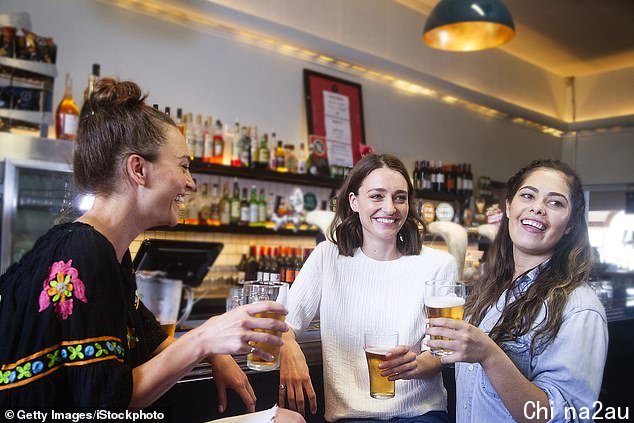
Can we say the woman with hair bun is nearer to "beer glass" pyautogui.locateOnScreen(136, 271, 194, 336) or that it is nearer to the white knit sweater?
the white knit sweater

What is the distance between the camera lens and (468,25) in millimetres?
3615

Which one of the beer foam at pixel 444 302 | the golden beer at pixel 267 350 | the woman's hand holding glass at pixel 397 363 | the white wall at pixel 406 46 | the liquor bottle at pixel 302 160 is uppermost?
the white wall at pixel 406 46

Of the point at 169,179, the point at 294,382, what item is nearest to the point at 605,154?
the point at 294,382

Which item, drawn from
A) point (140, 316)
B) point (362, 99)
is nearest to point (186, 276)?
point (140, 316)

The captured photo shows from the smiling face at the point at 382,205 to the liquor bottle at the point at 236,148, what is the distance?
8.38ft

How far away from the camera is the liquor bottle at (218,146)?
170 inches

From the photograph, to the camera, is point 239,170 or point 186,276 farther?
point 239,170

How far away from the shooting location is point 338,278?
1905 mm

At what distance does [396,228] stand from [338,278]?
9.9 inches

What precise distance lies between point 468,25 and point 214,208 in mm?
2193

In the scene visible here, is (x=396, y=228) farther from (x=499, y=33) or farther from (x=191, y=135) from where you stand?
(x=191, y=135)

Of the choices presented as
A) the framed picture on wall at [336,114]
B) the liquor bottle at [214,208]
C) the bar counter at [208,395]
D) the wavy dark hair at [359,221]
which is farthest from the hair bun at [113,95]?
the framed picture on wall at [336,114]

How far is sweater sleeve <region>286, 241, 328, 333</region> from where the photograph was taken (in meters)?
1.87

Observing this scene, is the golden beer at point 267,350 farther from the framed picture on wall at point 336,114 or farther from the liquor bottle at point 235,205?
the framed picture on wall at point 336,114
